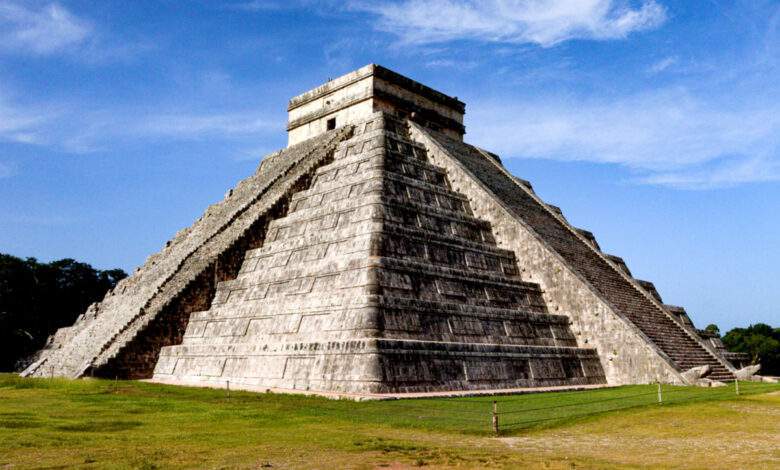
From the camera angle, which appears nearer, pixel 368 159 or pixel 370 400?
pixel 370 400

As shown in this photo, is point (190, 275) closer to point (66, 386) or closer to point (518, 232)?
point (66, 386)

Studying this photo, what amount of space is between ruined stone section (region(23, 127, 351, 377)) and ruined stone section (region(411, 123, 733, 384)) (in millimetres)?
5499

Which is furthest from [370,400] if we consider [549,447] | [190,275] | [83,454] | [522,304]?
[190,275]

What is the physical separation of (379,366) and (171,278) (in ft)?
34.1

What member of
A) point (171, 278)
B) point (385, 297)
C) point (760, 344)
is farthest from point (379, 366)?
point (760, 344)

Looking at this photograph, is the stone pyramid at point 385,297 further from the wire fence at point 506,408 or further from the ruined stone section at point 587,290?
the wire fence at point 506,408

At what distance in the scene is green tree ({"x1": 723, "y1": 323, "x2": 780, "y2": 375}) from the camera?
41.7 meters

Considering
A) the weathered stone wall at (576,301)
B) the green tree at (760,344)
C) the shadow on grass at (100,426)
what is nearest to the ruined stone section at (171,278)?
the weathered stone wall at (576,301)

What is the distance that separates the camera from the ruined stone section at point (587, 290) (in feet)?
61.3

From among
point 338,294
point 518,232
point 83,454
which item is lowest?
point 83,454

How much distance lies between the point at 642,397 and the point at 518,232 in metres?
8.44

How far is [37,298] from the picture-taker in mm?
39094

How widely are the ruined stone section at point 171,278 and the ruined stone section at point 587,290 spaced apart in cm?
550

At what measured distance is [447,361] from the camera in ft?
50.3
